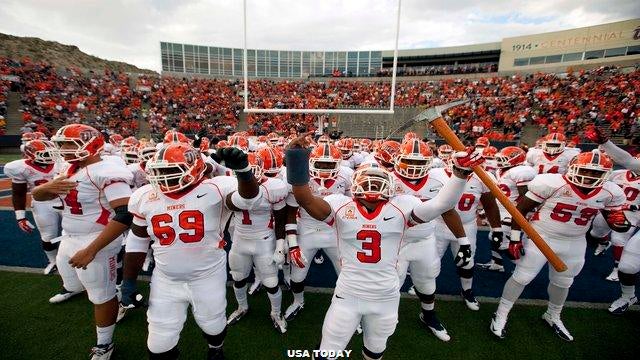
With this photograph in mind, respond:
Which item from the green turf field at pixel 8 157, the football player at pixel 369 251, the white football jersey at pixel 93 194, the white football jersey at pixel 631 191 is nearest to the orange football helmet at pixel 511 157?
the white football jersey at pixel 631 191

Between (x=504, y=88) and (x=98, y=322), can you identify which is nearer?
(x=98, y=322)

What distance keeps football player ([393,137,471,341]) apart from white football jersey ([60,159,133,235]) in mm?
3340

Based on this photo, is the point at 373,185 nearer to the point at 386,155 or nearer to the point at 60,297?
the point at 386,155

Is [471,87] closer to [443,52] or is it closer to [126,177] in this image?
[443,52]

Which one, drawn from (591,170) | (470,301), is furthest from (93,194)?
(591,170)

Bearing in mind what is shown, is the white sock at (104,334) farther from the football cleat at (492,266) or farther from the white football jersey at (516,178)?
the football cleat at (492,266)

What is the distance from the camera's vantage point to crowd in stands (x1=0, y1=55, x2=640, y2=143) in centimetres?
2091

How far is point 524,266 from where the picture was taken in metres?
4.22

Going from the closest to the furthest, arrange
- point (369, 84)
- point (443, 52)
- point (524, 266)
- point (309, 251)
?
point (524, 266) → point (309, 251) → point (369, 84) → point (443, 52)

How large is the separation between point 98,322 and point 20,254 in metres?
4.45

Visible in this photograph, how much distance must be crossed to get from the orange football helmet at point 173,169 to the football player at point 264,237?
1.21m

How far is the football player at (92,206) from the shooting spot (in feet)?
11.3

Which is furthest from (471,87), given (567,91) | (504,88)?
(567,91)

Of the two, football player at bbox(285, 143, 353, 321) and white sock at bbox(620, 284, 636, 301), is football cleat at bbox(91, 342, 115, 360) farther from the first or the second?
white sock at bbox(620, 284, 636, 301)
